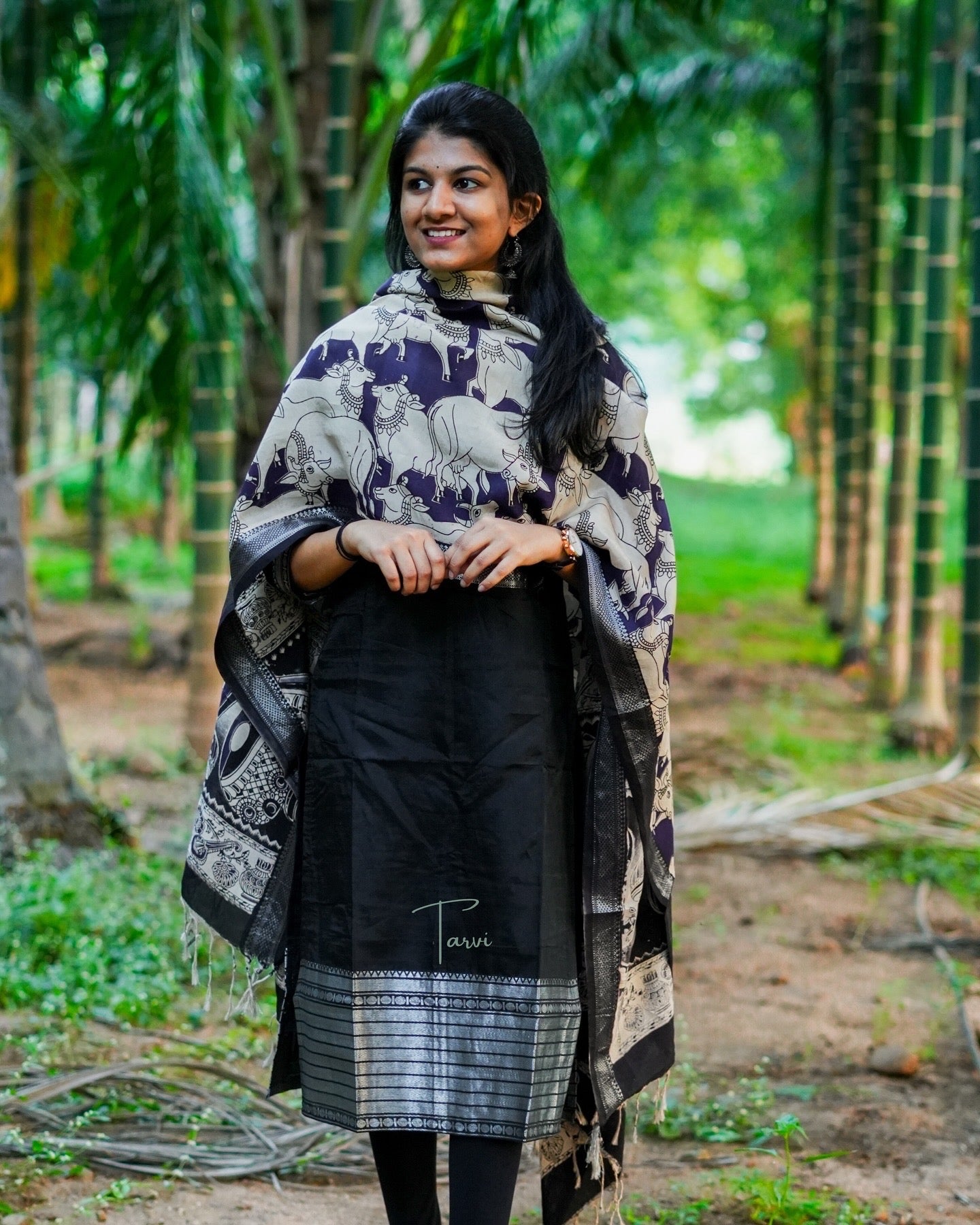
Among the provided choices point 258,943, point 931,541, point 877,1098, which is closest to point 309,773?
point 258,943

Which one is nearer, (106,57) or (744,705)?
(106,57)

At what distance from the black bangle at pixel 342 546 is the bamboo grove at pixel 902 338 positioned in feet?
14.8

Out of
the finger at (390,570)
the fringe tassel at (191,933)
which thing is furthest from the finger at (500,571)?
the fringe tassel at (191,933)

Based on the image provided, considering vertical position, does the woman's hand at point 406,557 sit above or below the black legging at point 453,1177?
above

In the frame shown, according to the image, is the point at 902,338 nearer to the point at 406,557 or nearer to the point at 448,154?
the point at 448,154

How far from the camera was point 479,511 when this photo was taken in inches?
72.6

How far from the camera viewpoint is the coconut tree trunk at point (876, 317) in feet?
26.5

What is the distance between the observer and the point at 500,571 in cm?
172

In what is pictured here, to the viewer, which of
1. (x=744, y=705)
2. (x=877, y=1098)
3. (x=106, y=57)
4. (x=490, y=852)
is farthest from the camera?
(x=744, y=705)

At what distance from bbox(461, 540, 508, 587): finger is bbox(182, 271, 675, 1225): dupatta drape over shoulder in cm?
12

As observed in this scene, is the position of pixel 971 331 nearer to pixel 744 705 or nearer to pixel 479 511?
pixel 744 705

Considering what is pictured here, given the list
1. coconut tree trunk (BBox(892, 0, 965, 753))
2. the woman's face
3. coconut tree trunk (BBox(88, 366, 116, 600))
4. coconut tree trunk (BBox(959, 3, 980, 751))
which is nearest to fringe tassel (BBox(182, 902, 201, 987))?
the woman's face

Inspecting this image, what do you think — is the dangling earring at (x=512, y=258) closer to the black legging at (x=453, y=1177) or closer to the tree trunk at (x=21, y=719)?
the black legging at (x=453, y=1177)

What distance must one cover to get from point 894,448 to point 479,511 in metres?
6.22
